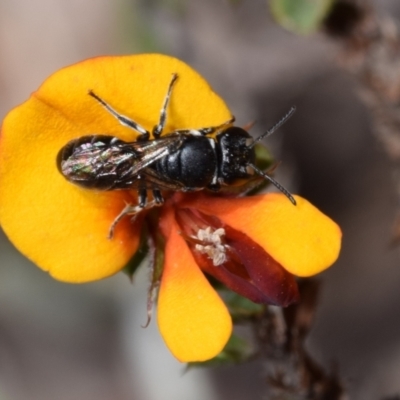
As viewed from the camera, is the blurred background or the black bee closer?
the black bee

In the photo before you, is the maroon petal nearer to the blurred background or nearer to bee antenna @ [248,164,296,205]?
bee antenna @ [248,164,296,205]

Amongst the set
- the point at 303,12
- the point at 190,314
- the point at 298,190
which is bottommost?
the point at 298,190

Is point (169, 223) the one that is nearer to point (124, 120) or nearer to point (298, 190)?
point (124, 120)

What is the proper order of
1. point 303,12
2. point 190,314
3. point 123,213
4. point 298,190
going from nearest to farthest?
point 190,314 < point 123,213 < point 303,12 < point 298,190

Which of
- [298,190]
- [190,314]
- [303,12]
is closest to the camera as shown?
[190,314]

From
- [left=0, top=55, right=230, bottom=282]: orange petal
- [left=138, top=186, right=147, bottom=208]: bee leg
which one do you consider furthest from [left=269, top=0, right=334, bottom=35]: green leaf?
[left=138, top=186, right=147, bottom=208]: bee leg

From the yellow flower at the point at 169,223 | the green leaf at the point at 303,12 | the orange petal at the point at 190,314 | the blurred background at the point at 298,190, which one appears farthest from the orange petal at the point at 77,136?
the blurred background at the point at 298,190

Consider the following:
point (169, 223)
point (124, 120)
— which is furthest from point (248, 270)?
A: point (124, 120)

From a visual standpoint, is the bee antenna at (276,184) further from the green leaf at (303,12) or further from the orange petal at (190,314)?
the green leaf at (303,12)
